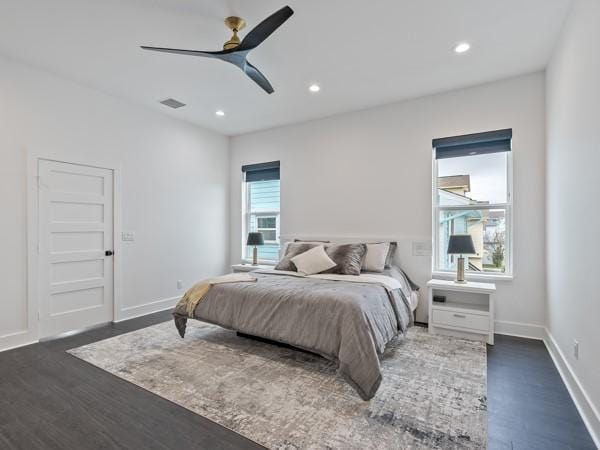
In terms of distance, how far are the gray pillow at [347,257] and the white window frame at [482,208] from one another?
3.04 feet

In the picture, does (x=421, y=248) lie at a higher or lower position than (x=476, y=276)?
higher

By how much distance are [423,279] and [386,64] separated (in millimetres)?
2561

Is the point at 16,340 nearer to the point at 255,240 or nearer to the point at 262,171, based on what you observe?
the point at 255,240

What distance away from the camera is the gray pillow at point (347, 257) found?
363 cm

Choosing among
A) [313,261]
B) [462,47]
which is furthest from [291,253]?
[462,47]

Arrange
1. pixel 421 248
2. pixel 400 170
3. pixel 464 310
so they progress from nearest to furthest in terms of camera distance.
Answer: pixel 464 310
pixel 421 248
pixel 400 170

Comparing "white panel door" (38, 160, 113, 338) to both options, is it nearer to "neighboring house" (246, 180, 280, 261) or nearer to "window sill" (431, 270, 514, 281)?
"neighboring house" (246, 180, 280, 261)

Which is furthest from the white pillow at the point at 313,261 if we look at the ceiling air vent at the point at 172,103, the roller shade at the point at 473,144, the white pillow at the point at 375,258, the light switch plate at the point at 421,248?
the ceiling air vent at the point at 172,103

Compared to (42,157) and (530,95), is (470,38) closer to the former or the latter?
(530,95)

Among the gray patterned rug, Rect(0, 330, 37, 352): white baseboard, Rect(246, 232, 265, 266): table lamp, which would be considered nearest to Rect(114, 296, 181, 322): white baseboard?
the gray patterned rug

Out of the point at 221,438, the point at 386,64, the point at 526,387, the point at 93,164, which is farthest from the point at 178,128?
the point at 526,387

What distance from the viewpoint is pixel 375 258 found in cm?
383

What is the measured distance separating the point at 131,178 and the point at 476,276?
4.58 metres

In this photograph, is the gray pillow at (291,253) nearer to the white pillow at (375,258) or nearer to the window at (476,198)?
the white pillow at (375,258)
